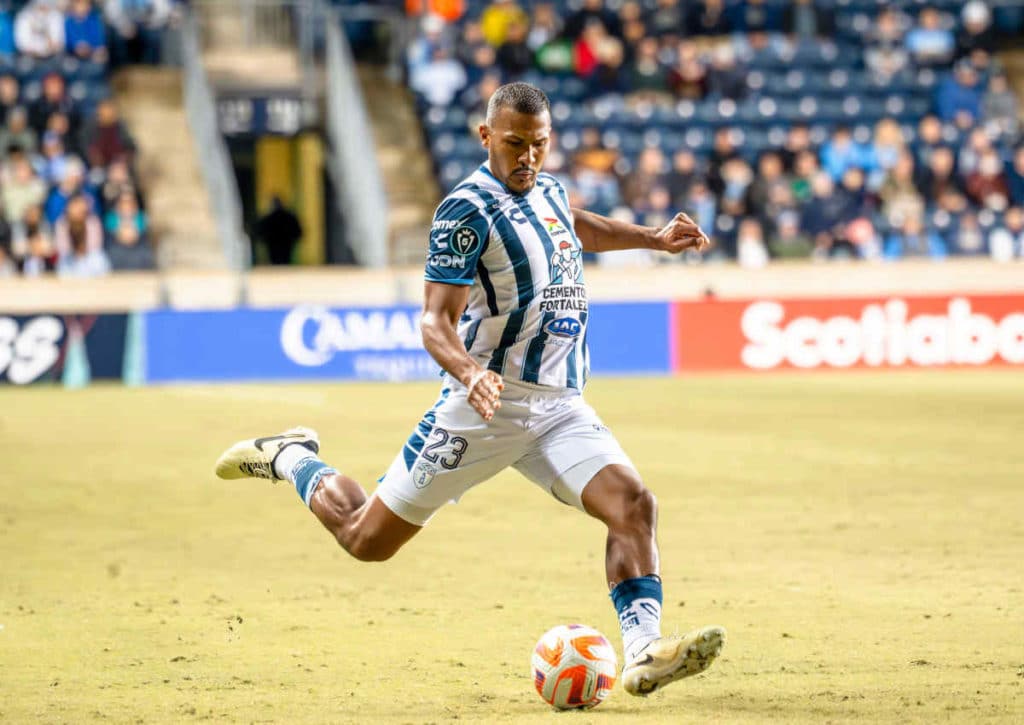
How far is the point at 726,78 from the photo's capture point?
25.8m

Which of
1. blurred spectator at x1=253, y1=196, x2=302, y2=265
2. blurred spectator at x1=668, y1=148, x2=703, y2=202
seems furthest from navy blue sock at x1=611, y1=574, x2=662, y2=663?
blurred spectator at x1=253, y1=196, x2=302, y2=265

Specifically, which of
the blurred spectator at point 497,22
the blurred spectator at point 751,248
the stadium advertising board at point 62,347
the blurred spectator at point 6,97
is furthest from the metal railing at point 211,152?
the blurred spectator at point 751,248

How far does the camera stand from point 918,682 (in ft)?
21.1

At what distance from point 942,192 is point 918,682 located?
60.7 feet

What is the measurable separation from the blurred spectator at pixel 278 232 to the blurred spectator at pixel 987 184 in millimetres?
9703

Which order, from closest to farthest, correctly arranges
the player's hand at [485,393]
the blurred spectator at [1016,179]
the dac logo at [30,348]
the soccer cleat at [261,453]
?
the player's hand at [485,393]
the soccer cleat at [261,453]
the dac logo at [30,348]
the blurred spectator at [1016,179]

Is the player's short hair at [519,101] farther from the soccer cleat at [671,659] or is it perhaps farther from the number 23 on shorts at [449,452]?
the soccer cleat at [671,659]

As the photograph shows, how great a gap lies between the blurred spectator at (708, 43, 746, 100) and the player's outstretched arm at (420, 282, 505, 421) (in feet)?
65.4

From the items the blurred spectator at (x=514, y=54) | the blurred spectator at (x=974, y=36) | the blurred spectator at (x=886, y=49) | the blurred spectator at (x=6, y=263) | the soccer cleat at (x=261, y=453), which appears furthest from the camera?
the blurred spectator at (x=974, y=36)

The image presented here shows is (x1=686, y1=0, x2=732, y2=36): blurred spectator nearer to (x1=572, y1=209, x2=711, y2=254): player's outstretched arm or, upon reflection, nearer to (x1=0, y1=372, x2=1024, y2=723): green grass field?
(x1=0, y1=372, x2=1024, y2=723): green grass field

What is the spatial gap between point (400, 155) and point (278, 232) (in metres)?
2.61

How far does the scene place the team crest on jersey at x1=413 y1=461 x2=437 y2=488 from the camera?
6.56 metres

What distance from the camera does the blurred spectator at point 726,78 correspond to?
25719 mm

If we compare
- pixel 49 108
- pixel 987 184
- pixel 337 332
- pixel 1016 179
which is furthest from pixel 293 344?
pixel 1016 179
